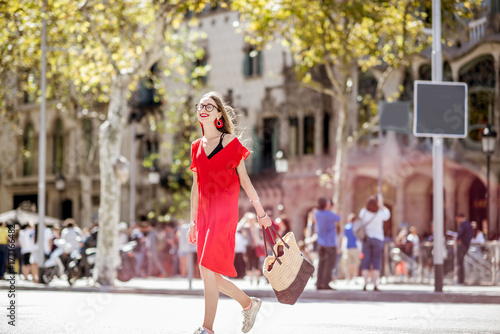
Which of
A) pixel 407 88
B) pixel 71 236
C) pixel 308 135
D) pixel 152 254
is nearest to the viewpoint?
pixel 71 236

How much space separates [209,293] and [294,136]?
111 ft

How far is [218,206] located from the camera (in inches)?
328

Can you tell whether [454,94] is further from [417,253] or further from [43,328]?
[43,328]

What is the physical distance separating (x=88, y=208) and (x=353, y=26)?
20900 mm

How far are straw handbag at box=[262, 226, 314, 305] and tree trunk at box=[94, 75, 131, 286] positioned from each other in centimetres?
1516

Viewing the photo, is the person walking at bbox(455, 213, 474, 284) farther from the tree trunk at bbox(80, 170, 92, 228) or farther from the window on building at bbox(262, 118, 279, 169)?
the tree trunk at bbox(80, 170, 92, 228)

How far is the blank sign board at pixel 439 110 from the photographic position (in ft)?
58.7

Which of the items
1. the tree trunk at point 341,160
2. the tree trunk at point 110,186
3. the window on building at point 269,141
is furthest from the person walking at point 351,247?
the window on building at point 269,141

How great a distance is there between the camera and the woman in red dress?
8273 millimetres

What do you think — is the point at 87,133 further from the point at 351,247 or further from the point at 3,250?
the point at 351,247

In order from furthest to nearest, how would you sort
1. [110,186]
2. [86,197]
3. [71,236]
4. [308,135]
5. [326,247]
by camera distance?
1. [86,197]
2. [308,135]
3. [71,236]
4. [110,186]
5. [326,247]

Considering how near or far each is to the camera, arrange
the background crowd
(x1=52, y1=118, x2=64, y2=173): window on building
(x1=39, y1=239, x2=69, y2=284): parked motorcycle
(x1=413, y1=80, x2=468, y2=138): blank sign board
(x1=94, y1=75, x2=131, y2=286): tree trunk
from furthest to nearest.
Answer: (x1=52, y1=118, x2=64, y2=173): window on building
(x1=39, y1=239, x2=69, y2=284): parked motorcycle
(x1=94, y1=75, x2=131, y2=286): tree trunk
the background crowd
(x1=413, y1=80, x2=468, y2=138): blank sign board

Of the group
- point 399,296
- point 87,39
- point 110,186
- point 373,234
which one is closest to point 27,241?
point 87,39

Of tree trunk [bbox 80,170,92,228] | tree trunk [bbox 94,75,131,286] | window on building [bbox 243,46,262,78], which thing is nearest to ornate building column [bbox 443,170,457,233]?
window on building [bbox 243,46,262,78]
